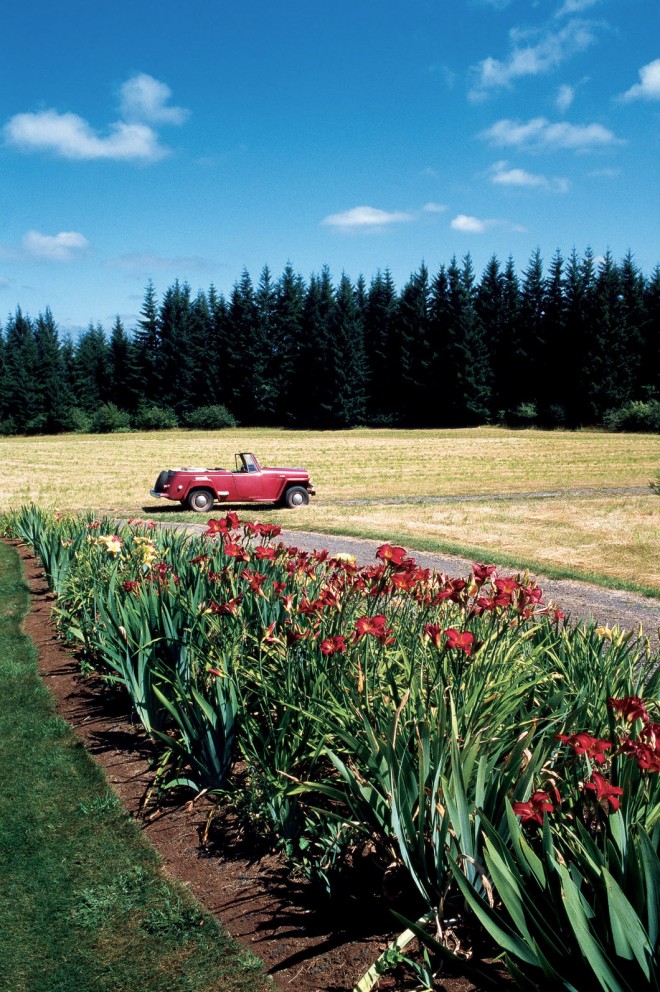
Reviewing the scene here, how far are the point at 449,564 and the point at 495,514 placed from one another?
6292 millimetres

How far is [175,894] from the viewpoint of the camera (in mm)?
2883

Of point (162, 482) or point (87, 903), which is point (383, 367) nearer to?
point (162, 482)

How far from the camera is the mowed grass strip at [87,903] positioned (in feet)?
8.09

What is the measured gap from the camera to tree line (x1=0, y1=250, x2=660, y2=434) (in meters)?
54.2

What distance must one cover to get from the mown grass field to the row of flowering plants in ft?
20.4

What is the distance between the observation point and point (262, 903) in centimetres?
283

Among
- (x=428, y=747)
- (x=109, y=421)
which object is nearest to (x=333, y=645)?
(x=428, y=747)

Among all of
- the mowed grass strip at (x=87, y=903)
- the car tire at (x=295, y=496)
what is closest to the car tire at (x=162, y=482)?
the car tire at (x=295, y=496)

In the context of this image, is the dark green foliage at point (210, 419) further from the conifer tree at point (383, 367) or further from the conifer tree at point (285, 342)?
the conifer tree at point (383, 367)

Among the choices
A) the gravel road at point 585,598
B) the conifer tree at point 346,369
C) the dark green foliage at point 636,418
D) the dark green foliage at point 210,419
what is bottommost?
the gravel road at point 585,598

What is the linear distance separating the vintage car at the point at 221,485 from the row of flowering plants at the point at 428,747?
11.4 m

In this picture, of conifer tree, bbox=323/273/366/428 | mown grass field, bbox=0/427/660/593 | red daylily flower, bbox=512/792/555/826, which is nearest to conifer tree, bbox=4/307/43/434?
mown grass field, bbox=0/427/660/593

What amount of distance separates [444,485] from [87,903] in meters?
21.7

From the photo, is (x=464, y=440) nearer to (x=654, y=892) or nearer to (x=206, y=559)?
(x=206, y=559)
